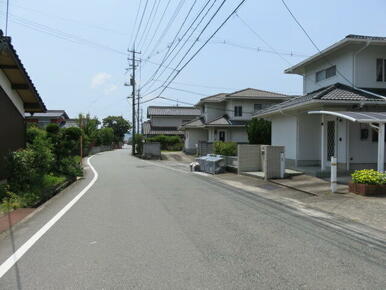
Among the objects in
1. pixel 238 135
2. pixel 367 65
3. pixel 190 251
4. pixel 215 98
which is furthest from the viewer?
pixel 215 98

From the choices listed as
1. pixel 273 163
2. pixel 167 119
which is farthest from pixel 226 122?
pixel 167 119

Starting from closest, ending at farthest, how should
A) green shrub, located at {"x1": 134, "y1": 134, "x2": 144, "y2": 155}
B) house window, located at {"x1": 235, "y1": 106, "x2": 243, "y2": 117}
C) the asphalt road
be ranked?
the asphalt road → house window, located at {"x1": 235, "y1": 106, "x2": 243, "y2": 117} → green shrub, located at {"x1": 134, "y1": 134, "x2": 144, "y2": 155}

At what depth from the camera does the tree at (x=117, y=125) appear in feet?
300

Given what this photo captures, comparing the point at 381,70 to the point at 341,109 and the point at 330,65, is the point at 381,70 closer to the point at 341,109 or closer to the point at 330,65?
the point at 330,65

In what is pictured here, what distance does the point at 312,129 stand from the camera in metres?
17.3

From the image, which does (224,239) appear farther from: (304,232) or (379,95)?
(379,95)

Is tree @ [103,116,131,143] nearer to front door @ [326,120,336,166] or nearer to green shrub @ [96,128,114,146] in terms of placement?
green shrub @ [96,128,114,146]

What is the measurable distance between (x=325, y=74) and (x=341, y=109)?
4.28 meters

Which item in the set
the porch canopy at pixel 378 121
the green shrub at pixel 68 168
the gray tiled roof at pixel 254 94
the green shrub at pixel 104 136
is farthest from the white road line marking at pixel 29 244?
the green shrub at pixel 104 136

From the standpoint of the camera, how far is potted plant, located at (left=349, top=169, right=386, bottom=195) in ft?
34.1

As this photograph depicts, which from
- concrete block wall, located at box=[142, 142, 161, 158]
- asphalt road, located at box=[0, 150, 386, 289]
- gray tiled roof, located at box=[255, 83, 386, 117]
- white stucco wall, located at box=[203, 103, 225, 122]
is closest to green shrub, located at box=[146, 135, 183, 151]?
white stucco wall, located at box=[203, 103, 225, 122]

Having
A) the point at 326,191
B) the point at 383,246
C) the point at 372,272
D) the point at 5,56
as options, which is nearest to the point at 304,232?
the point at 383,246

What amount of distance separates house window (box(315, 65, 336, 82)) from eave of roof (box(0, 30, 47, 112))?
563 inches

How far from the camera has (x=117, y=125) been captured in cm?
9288
